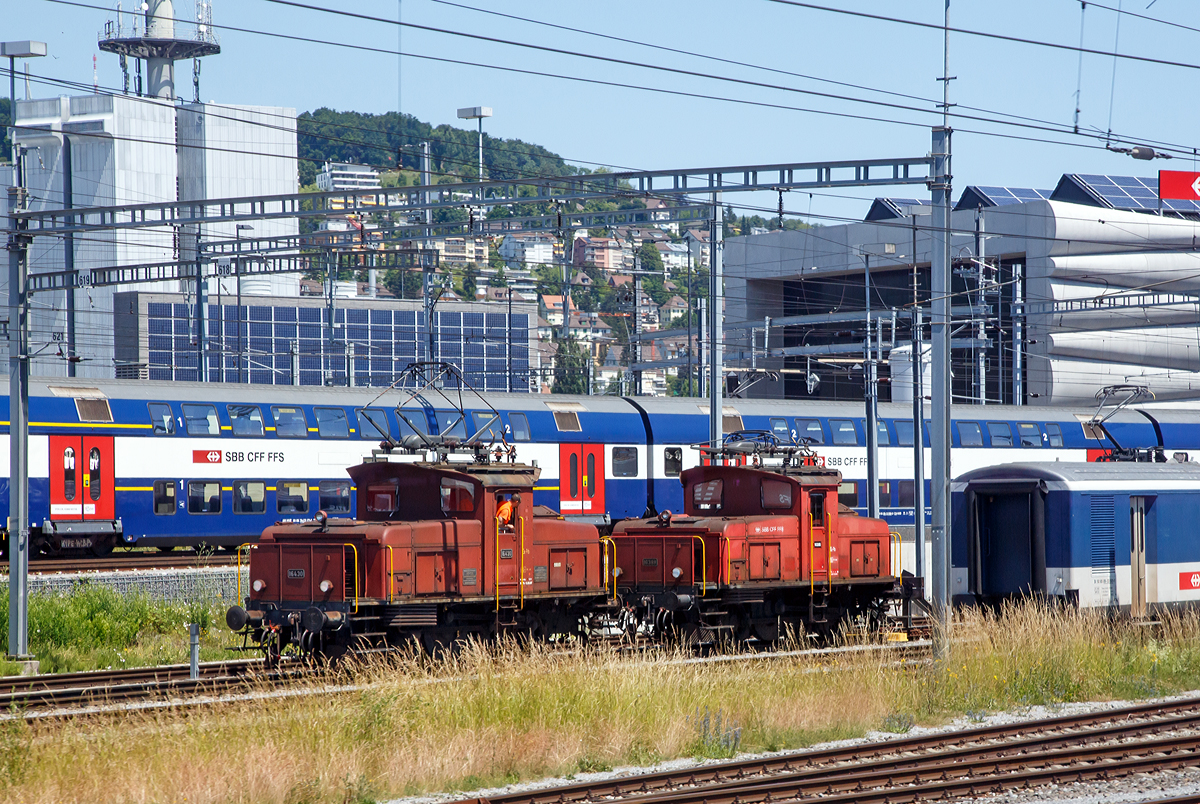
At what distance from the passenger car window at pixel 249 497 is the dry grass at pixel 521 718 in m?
13.3

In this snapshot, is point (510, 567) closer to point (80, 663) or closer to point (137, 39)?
point (80, 663)

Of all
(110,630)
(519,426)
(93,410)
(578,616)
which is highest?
(93,410)

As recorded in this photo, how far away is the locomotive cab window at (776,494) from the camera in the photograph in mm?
21438

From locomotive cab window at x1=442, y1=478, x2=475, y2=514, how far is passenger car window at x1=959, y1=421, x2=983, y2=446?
24366 mm

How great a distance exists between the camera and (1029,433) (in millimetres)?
40656

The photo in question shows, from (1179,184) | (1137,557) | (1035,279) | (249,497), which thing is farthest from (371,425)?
(1035,279)

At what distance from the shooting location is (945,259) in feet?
56.1

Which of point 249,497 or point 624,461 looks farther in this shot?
point 624,461

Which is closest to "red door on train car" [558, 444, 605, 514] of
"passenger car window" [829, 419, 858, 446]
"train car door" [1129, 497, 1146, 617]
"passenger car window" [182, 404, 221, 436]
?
"passenger car window" [829, 419, 858, 446]

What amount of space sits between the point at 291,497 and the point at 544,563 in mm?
12613

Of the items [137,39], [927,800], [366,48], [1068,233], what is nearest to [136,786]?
[927,800]

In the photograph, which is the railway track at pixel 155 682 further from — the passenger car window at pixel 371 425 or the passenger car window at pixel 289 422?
the passenger car window at pixel 371 425

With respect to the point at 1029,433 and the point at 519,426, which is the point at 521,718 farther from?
the point at 1029,433

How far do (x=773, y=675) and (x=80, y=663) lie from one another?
11.1 metres
